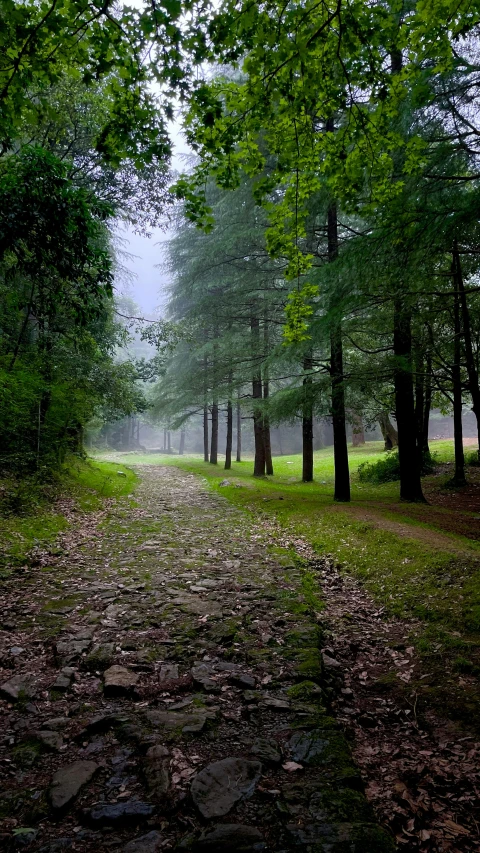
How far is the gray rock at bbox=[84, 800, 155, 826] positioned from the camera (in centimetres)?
209

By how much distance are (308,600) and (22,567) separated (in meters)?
4.15

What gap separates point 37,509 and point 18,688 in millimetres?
6123

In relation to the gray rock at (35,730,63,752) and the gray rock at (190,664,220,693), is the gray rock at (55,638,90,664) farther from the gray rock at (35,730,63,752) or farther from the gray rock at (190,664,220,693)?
the gray rock at (190,664,220,693)

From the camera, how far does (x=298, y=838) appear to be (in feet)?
6.57

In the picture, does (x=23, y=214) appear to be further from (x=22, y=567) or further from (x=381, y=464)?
(x=381, y=464)

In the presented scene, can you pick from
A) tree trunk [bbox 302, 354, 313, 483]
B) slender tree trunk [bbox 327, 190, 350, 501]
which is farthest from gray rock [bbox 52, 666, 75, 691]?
tree trunk [bbox 302, 354, 313, 483]

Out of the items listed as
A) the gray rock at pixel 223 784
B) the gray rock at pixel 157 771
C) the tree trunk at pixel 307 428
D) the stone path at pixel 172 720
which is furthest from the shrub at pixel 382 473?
the gray rock at pixel 157 771

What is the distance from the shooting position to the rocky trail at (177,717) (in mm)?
2072

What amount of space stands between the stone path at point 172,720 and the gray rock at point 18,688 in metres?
0.01

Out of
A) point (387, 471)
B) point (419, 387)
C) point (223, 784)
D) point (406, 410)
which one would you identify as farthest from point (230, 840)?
point (387, 471)

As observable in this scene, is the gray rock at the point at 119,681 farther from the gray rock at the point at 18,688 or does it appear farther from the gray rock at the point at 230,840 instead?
the gray rock at the point at 230,840

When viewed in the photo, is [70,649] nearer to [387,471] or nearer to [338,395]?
A: [338,395]

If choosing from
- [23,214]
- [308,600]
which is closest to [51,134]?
[23,214]

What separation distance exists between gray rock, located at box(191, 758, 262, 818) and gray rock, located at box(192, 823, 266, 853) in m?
0.10
